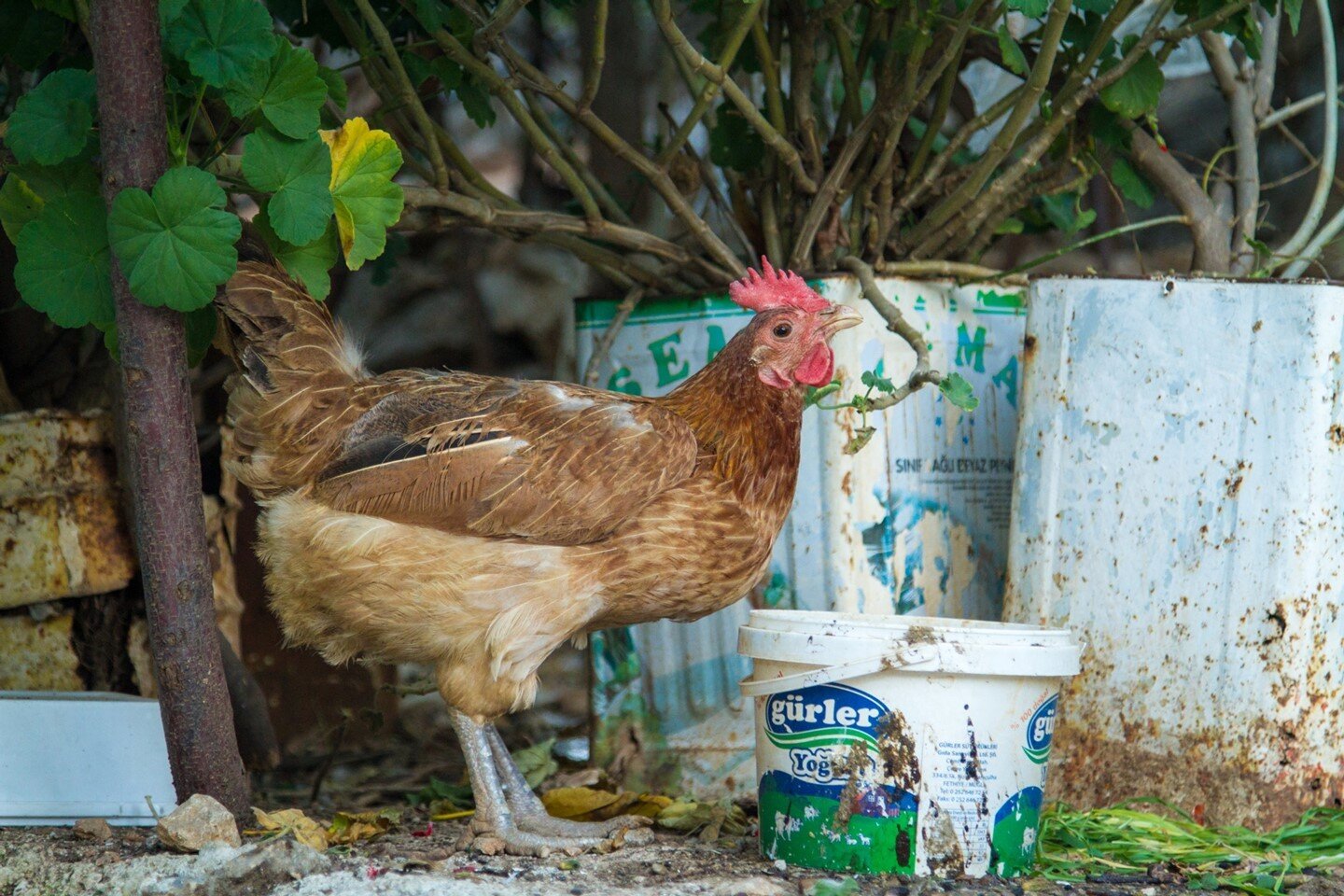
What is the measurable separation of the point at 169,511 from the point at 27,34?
3.83 ft

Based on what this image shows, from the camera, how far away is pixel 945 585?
3420mm

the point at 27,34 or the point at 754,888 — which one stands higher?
the point at 27,34

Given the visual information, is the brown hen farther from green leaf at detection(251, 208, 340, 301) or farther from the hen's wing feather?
green leaf at detection(251, 208, 340, 301)

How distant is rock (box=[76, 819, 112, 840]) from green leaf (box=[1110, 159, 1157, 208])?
299cm

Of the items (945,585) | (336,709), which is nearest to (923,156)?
(945,585)

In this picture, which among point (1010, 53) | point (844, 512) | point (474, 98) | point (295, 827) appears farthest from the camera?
point (474, 98)

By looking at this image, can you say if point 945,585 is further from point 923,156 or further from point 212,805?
point 212,805

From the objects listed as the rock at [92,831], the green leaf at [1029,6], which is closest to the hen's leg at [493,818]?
the rock at [92,831]

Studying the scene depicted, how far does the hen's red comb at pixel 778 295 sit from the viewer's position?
9.59 feet

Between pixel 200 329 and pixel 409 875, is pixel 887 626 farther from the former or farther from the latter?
pixel 200 329

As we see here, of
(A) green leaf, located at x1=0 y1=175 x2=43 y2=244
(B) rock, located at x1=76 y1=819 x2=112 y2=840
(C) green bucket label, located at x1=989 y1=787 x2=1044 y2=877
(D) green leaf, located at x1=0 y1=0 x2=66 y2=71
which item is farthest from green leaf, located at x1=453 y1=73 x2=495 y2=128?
(C) green bucket label, located at x1=989 y1=787 x2=1044 y2=877

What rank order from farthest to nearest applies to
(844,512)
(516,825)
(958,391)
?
(844,512), (516,825), (958,391)

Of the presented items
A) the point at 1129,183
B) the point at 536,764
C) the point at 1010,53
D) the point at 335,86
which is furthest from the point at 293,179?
the point at 1129,183

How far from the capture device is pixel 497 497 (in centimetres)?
267
